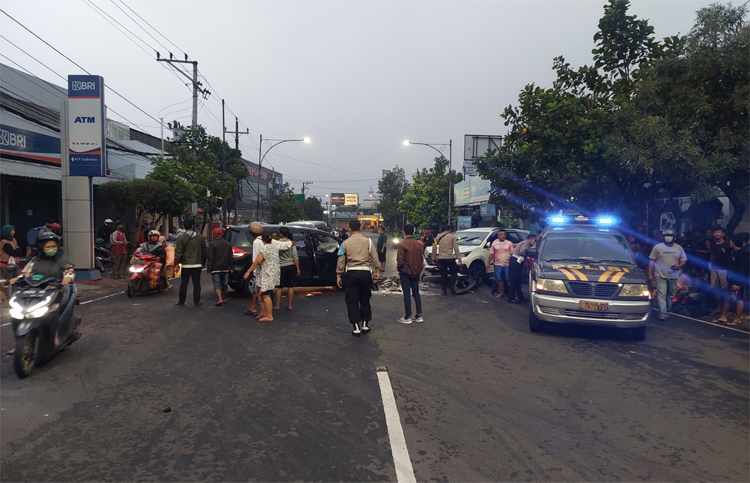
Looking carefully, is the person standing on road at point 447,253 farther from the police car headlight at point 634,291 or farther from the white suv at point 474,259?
the police car headlight at point 634,291

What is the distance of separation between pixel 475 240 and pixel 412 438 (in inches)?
473

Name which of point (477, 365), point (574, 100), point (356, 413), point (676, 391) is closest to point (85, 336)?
point (356, 413)

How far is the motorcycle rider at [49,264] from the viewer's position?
6032mm

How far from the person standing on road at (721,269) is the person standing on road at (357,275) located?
23.3 feet

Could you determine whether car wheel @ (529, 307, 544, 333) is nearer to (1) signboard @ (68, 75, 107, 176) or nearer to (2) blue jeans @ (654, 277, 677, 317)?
(2) blue jeans @ (654, 277, 677, 317)

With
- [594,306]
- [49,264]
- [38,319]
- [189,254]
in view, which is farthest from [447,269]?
[38,319]

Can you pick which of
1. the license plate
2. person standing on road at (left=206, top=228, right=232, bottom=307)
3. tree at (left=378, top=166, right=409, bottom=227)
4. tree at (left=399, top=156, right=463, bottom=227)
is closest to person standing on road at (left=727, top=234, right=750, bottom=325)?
the license plate

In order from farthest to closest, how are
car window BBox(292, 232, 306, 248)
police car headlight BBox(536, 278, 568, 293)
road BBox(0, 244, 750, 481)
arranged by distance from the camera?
1. car window BBox(292, 232, 306, 248)
2. police car headlight BBox(536, 278, 568, 293)
3. road BBox(0, 244, 750, 481)

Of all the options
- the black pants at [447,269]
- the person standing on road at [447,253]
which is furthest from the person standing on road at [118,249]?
the black pants at [447,269]

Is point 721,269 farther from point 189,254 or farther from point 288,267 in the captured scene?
point 189,254

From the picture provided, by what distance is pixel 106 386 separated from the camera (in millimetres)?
5297

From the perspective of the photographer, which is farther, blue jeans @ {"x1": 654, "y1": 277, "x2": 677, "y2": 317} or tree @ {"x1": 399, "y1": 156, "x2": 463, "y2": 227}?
tree @ {"x1": 399, "y1": 156, "x2": 463, "y2": 227}

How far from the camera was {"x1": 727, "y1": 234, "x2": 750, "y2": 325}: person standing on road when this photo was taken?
9516mm

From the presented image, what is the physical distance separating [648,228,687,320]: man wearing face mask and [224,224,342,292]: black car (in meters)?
7.02
